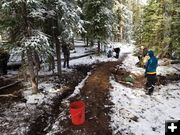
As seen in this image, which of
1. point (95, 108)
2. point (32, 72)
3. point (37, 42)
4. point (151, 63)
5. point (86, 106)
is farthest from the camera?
point (151, 63)

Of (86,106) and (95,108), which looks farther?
(86,106)

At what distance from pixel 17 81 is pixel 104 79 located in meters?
5.41

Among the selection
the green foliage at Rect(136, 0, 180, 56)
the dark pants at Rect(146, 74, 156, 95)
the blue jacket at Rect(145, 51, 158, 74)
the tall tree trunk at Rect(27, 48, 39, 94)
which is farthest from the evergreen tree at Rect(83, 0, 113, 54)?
the tall tree trunk at Rect(27, 48, 39, 94)

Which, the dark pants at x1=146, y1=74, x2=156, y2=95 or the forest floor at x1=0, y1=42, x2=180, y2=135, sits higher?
the dark pants at x1=146, y1=74, x2=156, y2=95

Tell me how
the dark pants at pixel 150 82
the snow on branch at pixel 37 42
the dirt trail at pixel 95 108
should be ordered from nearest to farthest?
1. the dirt trail at pixel 95 108
2. the snow on branch at pixel 37 42
3. the dark pants at pixel 150 82

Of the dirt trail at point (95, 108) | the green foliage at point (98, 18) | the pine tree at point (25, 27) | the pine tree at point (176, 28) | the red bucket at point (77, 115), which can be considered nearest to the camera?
the dirt trail at point (95, 108)

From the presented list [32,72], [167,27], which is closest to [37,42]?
[32,72]

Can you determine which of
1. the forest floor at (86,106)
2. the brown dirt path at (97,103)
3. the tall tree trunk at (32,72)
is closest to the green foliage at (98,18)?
the brown dirt path at (97,103)

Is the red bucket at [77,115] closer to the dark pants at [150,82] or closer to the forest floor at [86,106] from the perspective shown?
the forest floor at [86,106]

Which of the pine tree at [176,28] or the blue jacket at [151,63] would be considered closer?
the blue jacket at [151,63]

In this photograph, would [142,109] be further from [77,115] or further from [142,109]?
[77,115]

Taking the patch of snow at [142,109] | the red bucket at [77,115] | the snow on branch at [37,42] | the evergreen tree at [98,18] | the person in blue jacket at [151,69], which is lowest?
the patch of snow at [142,109]

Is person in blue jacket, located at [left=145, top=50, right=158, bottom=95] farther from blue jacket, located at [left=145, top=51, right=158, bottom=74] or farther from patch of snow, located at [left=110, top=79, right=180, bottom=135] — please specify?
patch of snow, located at [left=110, top=79, right=180, bottom=135]

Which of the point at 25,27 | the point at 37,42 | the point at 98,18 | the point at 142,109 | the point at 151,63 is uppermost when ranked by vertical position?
the point at 98,18
